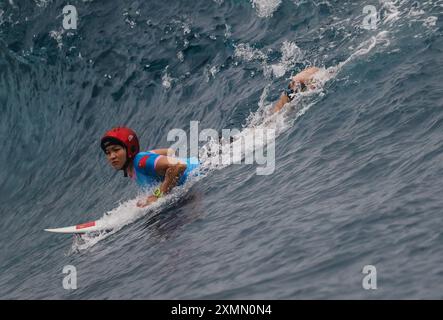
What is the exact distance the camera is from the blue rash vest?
12.8 m

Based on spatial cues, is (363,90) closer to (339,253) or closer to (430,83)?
(430,83)

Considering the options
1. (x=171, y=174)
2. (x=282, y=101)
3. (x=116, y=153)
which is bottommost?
(x=171, y=174)

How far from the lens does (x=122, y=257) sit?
35.2 ft

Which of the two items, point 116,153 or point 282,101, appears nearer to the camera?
point 116,153

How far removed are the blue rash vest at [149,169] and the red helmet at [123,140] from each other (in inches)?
5.2

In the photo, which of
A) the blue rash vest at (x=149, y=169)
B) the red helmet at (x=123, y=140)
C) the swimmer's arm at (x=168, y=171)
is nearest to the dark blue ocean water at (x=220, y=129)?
the swimmer's arm at (x=168, y=171)

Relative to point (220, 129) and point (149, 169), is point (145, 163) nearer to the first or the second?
point (149, 169)

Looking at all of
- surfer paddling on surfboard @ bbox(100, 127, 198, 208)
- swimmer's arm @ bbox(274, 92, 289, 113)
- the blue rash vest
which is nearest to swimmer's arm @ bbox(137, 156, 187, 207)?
surfer paddling on surfboard @ bbox(100, 127, 198, 208)

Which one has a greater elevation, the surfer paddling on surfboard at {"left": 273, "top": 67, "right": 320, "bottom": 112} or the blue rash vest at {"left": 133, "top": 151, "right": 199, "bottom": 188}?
the surfer paddling on surfboard at {"left": 273, "top": 67, "right": 320, "bottom": 112}

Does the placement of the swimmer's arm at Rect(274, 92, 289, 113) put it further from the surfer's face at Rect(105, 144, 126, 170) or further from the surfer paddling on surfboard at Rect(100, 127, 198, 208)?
the surfer's face at Rect(105, 144, 126, 170)

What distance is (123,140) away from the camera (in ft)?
42.0

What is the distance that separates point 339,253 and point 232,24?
1343 cm

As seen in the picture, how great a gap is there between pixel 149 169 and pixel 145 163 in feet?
0.40

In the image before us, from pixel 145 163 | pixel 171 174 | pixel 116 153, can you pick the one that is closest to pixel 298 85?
pixel 171 174
